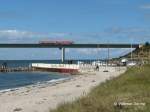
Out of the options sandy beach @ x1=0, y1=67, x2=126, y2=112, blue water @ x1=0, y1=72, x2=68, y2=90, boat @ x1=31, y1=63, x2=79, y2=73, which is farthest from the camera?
boat @ x1=31, y1=63, x2=79, y2=73

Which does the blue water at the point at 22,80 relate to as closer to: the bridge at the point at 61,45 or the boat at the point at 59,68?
the boat at the point at 59,68

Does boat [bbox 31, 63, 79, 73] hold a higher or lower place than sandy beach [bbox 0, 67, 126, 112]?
lower

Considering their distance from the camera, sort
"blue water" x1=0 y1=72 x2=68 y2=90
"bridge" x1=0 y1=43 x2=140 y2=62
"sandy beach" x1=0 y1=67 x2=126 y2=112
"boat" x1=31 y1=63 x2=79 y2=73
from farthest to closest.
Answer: "bridge" x1=0 y1=43 x2=140 y2=62 < "boat" x1=31 y1=63 x2=79 y2=73 < "blue water" x1=0 y1=72 x2=68 y2=90 < "sandy beach" x1=0 y1=67 x2=126 y2=112

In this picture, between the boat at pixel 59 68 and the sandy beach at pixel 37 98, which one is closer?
the sandy beach at pixel 37 98

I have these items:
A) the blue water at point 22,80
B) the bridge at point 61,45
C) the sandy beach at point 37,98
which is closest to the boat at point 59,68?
the bridge at point 61,45

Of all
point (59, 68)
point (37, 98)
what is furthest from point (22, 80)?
point (37, 98)

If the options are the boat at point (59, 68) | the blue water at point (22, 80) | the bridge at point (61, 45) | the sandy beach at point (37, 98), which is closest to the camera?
the sandy beach at point (37, 98)

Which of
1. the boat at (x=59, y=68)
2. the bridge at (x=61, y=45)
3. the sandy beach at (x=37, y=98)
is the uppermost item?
the bridge at (x=61, y=45)

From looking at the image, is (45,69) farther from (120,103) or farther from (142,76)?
(120,103)

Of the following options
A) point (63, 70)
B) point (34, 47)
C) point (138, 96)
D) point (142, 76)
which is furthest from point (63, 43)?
point (138, 96)

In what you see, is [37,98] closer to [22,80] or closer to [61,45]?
[22,80]

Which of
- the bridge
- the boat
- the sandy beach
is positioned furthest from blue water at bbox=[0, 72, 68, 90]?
the bridge

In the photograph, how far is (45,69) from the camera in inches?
5773

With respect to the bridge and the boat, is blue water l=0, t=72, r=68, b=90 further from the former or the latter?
the bridge
